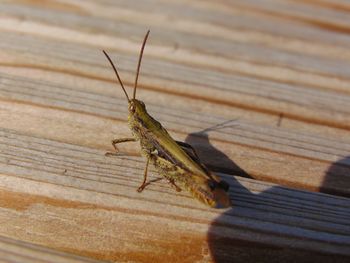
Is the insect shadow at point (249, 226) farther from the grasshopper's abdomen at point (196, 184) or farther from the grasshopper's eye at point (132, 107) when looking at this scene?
the grasshopper's eye at point (132, 107)

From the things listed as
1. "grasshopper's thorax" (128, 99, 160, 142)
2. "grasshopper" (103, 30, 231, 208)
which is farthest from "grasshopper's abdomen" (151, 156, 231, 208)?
"grasshopper's thorax" (128, 99, 160, 142)

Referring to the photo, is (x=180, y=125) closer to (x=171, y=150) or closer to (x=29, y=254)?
(x=171, y=150)

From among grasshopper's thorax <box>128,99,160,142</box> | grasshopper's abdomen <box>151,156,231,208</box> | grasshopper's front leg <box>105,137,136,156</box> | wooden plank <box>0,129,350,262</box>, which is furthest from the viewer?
grasshopper's thorax <box>128,99,160,142</box>

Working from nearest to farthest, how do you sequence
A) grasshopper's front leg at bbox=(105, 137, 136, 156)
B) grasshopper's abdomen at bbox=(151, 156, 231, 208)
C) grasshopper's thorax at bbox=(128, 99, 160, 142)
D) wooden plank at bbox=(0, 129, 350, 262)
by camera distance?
1. wooden plank at bbox=(0, 129, 350, 262)
2. grasshopper's abdomen at bbox=(151, 156, 231, 208)
3. grasshopper's front leg at bbox=(105, 137, 136, 156)
4. grasshopper's thorax at bbox=(128, 99, 160, 142)

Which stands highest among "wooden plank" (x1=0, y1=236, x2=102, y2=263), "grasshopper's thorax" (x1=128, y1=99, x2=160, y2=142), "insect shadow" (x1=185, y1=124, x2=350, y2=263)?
"grasshopper's thorax" (x1=128, y1=99, x2=160, y2=142)

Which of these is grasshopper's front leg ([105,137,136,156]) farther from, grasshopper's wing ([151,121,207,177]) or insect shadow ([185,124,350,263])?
insect shadow ([185,124,350,263])

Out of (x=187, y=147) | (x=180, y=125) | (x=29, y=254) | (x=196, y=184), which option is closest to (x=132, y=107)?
(x=180, y=125)

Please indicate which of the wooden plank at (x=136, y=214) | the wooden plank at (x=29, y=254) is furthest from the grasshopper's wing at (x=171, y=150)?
the wooden plank at (x=29, y=254)

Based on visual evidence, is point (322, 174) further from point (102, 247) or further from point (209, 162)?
point (102, 247)

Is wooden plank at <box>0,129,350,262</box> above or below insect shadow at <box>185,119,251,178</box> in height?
below
